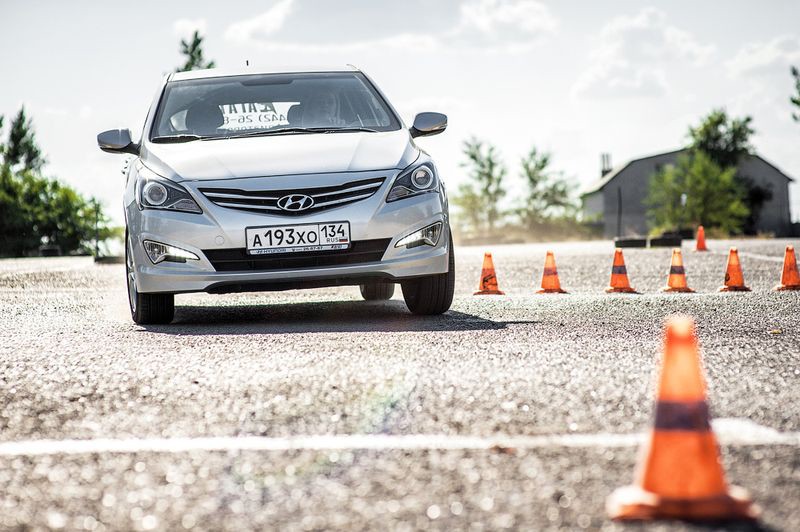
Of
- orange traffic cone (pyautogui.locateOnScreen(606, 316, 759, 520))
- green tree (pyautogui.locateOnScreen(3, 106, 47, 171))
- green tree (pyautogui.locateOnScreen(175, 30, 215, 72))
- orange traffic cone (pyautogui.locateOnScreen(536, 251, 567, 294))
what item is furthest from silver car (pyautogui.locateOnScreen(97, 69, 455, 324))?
green tree (pyautogui.locateOnScreen(3, 106, 47, 171))

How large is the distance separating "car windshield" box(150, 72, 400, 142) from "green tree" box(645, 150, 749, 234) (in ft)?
248

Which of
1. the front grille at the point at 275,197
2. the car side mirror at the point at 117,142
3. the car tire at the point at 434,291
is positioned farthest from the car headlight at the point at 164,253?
the car tire at the point at 434,291

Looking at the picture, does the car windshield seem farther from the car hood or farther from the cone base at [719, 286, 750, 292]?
the cone base at [719, 286, 750, 292]

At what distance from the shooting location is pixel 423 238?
7.63m

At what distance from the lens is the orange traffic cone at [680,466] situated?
269 cm

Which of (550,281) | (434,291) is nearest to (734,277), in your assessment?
(550,281)

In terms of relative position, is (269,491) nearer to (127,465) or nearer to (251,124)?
(127,465)

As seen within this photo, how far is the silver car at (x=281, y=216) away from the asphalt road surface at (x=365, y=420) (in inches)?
14.5

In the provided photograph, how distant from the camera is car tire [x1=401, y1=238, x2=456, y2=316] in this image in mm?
8039

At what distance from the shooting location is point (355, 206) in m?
7.41

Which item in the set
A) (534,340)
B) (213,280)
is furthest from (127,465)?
(213,280)

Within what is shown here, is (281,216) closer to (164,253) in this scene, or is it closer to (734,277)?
(164,253)

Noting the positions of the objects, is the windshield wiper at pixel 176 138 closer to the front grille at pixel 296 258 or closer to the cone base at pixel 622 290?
the front grille at pixel 296 258

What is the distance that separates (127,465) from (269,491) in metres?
0.59
